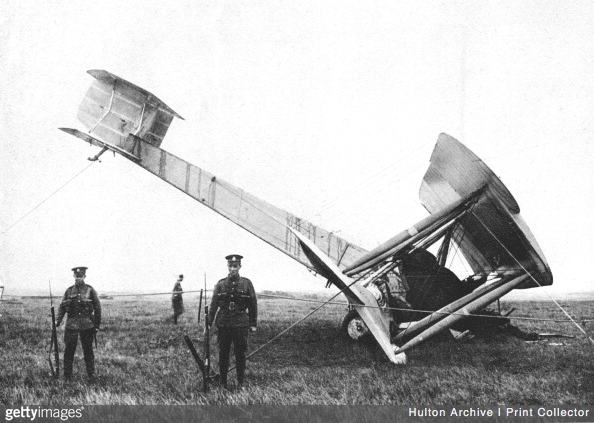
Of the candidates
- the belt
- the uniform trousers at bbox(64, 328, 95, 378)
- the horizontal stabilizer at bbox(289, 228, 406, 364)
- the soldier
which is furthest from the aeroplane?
the uniform trousers at bbox(64, 328, 95, 378)

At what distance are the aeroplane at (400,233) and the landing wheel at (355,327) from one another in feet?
0.06

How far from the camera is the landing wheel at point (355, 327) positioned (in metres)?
8.88

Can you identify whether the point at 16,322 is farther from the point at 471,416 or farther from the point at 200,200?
the point at 471,416

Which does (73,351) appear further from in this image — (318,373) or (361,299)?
(361,299)

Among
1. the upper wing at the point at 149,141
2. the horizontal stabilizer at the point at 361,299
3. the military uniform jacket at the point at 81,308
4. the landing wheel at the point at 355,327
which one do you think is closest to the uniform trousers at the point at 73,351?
the military uniform jacket at the point at 81,308

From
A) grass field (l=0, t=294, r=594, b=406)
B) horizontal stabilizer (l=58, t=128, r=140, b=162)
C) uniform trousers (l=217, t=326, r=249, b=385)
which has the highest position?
horizontal stabilizer (l=58, t=128, r=140, b=162)

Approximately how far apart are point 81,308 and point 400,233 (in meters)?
5.04

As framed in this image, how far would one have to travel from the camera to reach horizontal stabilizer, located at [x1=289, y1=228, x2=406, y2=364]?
720 centimetres

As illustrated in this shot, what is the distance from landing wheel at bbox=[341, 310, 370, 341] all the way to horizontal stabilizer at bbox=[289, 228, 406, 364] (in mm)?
1231

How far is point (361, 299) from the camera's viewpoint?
24.9 feet

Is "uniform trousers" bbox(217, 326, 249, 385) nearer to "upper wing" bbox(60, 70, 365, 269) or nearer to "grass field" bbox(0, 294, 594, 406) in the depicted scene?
"grass field" bbox(0, 294, 594, 406)

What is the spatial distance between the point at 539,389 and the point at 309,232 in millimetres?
6606

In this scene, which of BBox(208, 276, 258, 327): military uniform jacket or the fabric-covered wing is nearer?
BBox(208, 276, 258, 327): military uniform jacket

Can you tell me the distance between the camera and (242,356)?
6.09 meters
